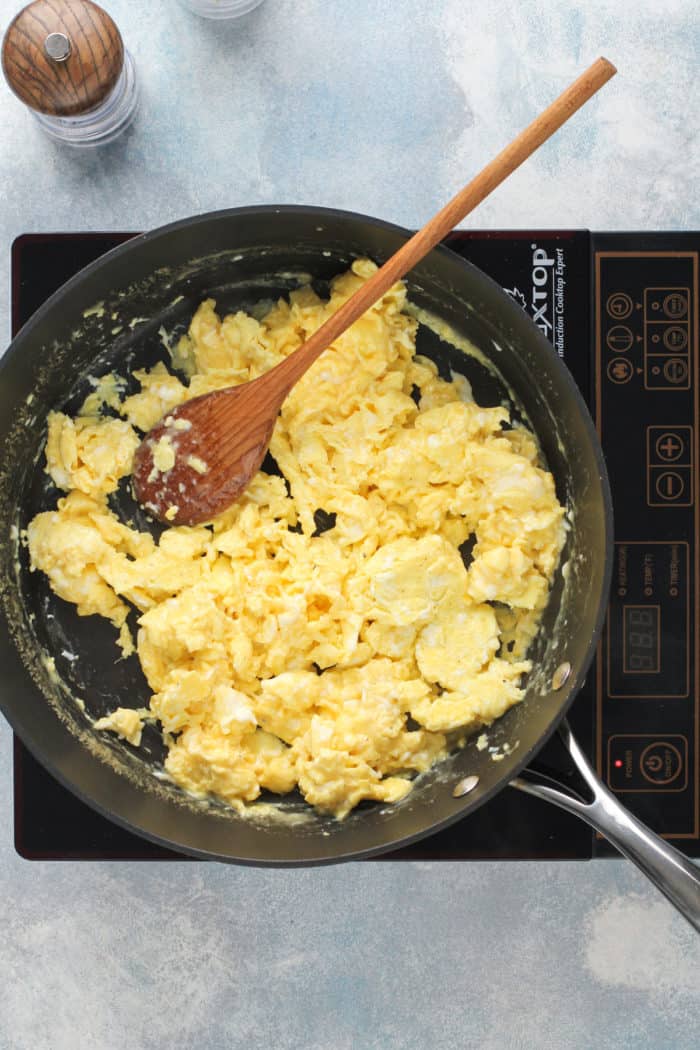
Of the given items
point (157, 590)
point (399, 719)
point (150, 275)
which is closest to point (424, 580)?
point (399, 719)

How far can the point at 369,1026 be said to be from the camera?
80.7 inches

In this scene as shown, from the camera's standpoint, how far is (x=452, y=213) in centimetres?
158

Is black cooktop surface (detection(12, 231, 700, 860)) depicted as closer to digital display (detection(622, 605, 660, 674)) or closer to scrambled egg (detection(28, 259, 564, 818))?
digital display (detection(622, 605, 660, 674))

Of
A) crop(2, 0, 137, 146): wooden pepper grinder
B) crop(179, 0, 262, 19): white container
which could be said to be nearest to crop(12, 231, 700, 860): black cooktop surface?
crop(2, 0, 137, 146): wooden pepper grinder

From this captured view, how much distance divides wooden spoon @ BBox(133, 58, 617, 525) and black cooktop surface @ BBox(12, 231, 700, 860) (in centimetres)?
31

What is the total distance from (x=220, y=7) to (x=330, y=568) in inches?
45.1

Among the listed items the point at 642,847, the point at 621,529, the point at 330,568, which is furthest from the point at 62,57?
the point at 642,847

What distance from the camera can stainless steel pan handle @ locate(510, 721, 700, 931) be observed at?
1.58 metres

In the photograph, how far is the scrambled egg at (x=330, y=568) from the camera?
1836mm

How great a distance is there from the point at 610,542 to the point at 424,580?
1.20 feet

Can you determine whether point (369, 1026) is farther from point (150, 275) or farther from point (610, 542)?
point (150, 275)

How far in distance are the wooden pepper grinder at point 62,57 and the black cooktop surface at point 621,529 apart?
0.24m

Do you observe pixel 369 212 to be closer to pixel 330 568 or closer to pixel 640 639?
pixel 330 568

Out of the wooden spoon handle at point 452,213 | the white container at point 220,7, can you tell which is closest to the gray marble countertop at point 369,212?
the white container at point 220,7
